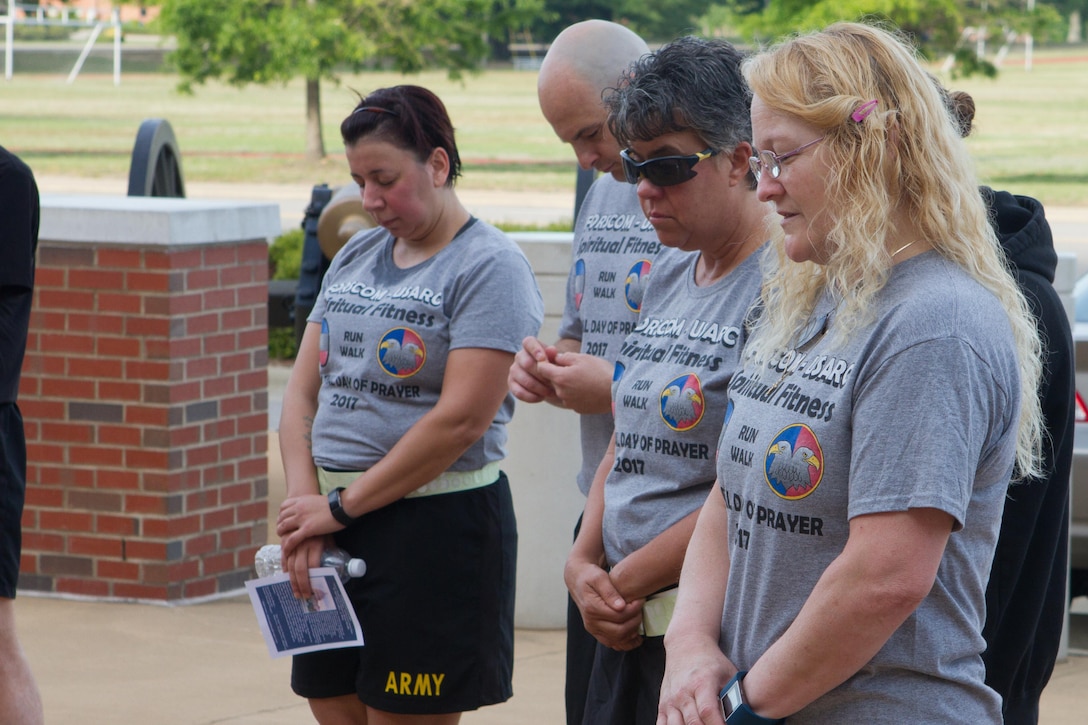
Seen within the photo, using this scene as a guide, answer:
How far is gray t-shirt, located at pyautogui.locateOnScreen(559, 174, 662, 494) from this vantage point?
3.25 meters

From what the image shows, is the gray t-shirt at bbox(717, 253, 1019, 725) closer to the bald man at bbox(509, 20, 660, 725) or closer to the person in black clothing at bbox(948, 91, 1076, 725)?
the person in black clothing at bbox(948, 91, 1076, 725)

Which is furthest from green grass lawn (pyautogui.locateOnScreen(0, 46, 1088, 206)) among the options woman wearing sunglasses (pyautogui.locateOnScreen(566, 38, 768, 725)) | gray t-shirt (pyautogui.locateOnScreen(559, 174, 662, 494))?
woman wearing sunglasses (pyautogui.locateOnScreen(566, 38, 768, 725))

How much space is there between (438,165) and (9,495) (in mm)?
1332

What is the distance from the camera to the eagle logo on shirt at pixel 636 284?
3217 millimetres

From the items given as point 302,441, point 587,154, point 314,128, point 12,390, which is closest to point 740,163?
point 587,154

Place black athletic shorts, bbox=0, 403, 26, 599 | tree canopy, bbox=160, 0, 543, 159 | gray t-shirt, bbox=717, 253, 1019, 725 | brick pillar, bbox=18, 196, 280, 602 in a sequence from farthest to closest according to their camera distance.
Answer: tree canopy, bbox=160, 0, 543, 159
brick pillar, bbox=18, 196, 280, 602
black athletic shorts, bbox=0, 403, 26, 599
gray t-shirt, bbox=717, 253, 1019, 725

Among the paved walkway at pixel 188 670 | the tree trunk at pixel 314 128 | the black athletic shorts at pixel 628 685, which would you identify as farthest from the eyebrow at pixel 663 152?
the tree trunk at pixel 314 128

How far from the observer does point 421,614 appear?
3.51 metres

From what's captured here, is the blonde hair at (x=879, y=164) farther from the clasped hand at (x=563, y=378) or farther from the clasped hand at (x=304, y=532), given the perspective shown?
the clasped hand at (x=304, y=532)

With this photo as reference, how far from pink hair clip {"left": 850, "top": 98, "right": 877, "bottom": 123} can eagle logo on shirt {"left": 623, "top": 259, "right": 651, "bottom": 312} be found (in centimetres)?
122

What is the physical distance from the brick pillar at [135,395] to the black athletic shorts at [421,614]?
263 centimetres

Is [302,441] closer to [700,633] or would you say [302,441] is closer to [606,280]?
[606,280]

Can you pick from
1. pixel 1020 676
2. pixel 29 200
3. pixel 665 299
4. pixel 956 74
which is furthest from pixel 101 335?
pixel 956 74

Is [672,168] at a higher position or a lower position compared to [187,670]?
higher
